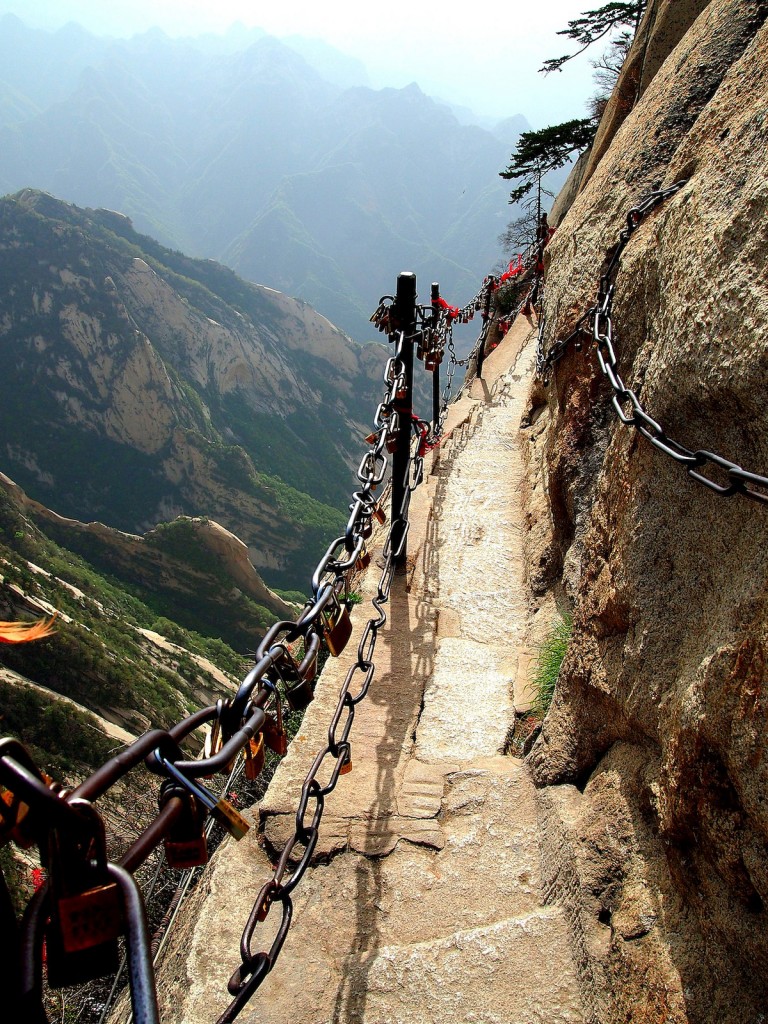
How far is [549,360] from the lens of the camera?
4531 millimetres

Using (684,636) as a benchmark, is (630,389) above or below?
above

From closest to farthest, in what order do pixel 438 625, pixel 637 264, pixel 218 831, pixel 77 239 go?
pixel 637 264
pixel 438 625
pixel 218 831
pixel 77 239

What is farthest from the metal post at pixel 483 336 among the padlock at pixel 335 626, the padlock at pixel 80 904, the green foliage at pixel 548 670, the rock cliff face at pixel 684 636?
the padlock at pixel 80 904

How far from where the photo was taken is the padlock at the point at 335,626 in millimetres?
2047

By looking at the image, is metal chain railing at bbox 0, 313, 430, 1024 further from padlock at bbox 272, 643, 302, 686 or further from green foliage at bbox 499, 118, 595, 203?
green foliage at bbox 499, 118, 595, 203

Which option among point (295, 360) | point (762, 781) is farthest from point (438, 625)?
point (295, 360)

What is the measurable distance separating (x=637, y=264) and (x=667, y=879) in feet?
8.07

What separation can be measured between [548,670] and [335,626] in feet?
6.90

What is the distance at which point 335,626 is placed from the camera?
2.08 m

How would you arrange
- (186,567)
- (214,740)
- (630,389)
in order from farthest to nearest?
(186,567) < (630,389) < (214,740)

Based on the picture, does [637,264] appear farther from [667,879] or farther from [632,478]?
[667,879]

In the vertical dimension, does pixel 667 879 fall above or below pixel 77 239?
below

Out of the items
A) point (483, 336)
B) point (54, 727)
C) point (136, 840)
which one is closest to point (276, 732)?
point (136, 840)

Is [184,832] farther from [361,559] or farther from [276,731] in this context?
[361,559]
